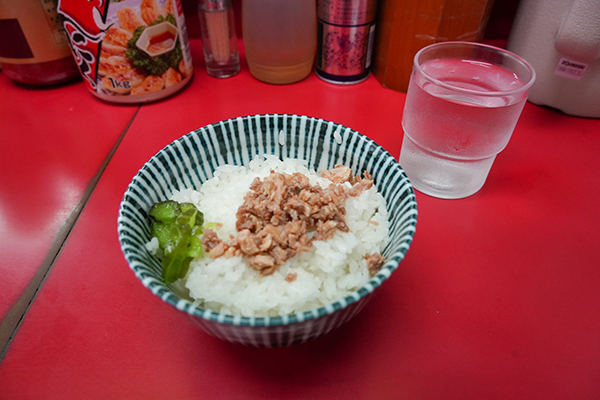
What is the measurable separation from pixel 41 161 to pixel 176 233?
85 centimetres

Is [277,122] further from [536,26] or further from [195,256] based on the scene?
[536,26]

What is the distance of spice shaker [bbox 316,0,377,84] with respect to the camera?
140 centimetres

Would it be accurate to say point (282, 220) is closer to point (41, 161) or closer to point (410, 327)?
point (410, 327)

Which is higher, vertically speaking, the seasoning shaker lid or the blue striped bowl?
the seasoning shaker lid

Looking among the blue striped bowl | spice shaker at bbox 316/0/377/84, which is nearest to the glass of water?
the blue striped bowl

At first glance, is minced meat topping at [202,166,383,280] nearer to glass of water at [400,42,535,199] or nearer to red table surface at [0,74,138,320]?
glass of water at [400,42,535,199]

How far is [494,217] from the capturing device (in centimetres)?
109

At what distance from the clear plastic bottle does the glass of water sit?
23.1 inches

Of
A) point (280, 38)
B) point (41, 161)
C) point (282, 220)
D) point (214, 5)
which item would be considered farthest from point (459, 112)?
point (41, 161)

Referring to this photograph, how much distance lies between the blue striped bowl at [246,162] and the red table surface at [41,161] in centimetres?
44

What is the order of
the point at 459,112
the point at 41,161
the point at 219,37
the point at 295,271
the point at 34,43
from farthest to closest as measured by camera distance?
the point at 219,37 → the point at 34,43 → the point at 41,161 → the point at 459,112 → the point at 295,271

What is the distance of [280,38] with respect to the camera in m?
1.48

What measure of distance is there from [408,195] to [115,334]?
0.69 meters

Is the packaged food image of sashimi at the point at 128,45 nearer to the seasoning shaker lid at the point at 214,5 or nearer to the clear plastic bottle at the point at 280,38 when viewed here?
the seasoning shaker lid at the point at 214,5
